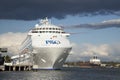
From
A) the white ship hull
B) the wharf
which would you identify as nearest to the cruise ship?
the white ship hull

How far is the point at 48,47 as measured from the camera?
151750mm

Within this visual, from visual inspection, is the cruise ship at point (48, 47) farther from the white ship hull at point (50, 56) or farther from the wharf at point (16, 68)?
the wharf at point (16, 68)

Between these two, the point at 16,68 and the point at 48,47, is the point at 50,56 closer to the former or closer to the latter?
the point at 48,47

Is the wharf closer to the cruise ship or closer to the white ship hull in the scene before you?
the cruise ship

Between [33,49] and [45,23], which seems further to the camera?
[45,23]

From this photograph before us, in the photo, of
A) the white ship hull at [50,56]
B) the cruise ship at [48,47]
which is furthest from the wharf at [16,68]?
the white ship hull at [50,56]

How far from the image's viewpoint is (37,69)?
159250 millimetres

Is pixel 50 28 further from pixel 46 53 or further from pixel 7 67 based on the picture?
pixel 7 67

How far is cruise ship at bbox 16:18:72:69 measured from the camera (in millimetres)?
152875

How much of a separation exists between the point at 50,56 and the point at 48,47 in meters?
3.61

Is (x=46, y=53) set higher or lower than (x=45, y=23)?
lower

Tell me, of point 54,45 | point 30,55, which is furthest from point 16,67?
point 54,45

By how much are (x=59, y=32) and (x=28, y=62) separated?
20121 mm

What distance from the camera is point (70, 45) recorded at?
157 m
